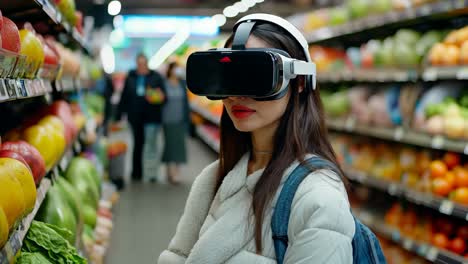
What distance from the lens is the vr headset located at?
5.53 feet

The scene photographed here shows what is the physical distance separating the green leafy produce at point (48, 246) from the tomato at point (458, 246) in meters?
2.56

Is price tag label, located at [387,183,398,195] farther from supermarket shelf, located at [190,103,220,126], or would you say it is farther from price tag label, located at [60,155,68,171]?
supermarket shelf, located at [190,103,220,126]

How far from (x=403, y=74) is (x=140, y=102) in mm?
5129

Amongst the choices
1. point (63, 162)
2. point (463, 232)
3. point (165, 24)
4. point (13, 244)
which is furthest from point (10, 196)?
point (165, 24)

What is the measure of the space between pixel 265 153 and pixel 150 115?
763 centimetres

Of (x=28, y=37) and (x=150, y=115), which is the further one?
(x=150, y=115)

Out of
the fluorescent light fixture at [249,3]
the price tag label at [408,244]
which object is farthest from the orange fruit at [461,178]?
the fluorescent light fixture at [249,3]

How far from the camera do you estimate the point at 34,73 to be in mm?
2770

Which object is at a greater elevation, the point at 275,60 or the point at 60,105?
the point at 275,60

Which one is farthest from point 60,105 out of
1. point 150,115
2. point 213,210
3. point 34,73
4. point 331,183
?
point 150,115

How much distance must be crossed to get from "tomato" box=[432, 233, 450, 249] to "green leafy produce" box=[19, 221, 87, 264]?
258 cm

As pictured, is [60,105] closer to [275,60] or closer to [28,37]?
[28,37]

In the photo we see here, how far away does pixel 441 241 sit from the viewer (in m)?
4.28

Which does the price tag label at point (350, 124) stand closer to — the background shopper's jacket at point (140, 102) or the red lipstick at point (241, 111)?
the background shopper's jacket at point (140, 102)
